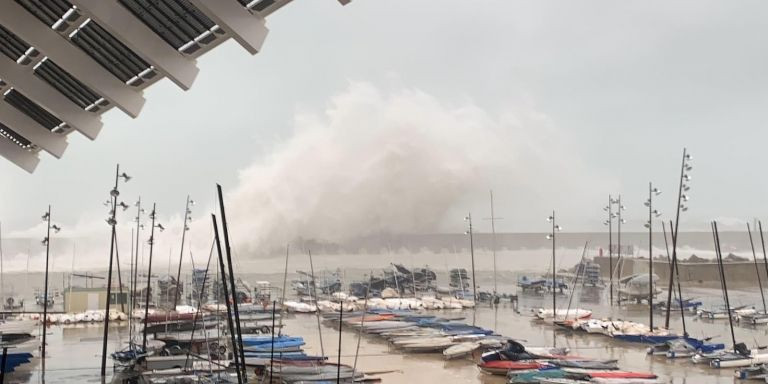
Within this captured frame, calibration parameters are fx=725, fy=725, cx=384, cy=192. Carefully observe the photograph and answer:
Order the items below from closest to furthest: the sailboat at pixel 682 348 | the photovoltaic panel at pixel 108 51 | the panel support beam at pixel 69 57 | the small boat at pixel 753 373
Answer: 1. the panel support beam at pixel 69 57
2. the photovoltaic panel at pixel 108 51
3. the small boat at pixel 753 373
4. the sailboat at pixel 682 348

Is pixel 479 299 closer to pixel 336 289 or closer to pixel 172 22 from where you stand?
pixel 336 289

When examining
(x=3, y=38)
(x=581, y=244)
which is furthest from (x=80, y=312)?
(x=581, y=244)

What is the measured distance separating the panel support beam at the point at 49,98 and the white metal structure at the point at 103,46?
0.01 metres

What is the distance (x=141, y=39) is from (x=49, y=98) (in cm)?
345

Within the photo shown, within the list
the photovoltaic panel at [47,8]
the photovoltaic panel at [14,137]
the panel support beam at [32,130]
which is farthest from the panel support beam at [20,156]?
the photovoltaic panel at [47,8]

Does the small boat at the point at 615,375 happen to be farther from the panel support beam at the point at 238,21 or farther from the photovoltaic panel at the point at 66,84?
the photovoltaic panel at the point at 66,84

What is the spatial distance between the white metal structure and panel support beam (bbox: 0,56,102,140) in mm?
15

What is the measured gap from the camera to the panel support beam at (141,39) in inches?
345

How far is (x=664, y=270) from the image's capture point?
47.7 meters

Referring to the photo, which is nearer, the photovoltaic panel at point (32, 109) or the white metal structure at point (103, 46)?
the white metal structure at point (103, 46)

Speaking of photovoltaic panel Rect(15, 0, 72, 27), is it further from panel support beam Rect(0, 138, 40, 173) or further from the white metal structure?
panel support beam Rect(0, 138, 40, 173)

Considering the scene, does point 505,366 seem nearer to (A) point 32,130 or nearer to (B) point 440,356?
(B) point 440,356

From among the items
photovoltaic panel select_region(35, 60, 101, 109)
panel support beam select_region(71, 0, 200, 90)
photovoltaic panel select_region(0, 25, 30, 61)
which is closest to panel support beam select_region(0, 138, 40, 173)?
photovoltaic panel select_region(35, 60, 101, 109)

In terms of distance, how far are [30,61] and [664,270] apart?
145 ft
